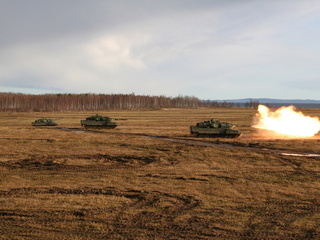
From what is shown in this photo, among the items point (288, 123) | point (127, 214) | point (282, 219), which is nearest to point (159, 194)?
point (127, 214)

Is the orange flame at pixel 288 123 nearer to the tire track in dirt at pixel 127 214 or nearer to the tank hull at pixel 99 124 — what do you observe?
the tank hull at pixel 99 124

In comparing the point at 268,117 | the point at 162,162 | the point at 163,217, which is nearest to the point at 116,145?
the point at 162,162

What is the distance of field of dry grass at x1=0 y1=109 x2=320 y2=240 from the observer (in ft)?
33.9

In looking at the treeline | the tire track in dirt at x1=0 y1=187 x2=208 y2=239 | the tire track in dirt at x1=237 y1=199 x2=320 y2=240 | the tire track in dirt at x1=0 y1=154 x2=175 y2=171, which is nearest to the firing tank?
the tire track in dirt at x1=0 y1=154 x2=175 y2=171

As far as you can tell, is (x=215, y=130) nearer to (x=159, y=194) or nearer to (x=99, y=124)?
(x=99, y=124)

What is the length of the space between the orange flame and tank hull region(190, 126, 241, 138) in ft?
26.6

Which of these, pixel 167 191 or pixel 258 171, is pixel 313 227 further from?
pixel 258 171

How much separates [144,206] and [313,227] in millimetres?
6301

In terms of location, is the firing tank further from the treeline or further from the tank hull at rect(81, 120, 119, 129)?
the treeline

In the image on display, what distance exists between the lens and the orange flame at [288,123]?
40125 mm

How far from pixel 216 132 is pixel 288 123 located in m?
13.5

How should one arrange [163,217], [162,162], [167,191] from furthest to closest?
[162,162], [167,191], [163,217]

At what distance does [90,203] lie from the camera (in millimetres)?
12922

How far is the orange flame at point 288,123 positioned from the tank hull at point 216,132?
810 centimetres
